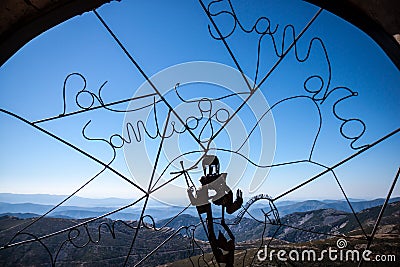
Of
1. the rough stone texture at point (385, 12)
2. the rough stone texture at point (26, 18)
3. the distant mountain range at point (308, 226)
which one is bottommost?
the distant mountain range at point (308, 226)

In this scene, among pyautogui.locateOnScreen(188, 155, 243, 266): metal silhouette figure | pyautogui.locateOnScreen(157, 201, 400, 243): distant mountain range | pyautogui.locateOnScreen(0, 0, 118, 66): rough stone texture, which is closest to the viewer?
pyautogui.locateOnScreen(0, 0, 118, 66): rough stone texture

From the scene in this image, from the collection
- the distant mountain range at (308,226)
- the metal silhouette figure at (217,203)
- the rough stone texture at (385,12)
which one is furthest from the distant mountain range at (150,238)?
the rough stone texture at (385,12)

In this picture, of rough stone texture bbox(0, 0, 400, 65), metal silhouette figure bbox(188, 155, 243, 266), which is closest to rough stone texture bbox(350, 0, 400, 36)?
rough stone texture bbox(0, 0, 400, 65)

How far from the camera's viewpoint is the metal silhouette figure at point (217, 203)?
0.58 meters

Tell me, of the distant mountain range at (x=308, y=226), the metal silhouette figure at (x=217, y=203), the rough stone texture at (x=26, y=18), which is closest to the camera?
the rough stone texture at (x=26, y=18)

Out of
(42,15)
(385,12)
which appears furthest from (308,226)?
(42,15)

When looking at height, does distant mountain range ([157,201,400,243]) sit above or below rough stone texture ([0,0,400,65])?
below

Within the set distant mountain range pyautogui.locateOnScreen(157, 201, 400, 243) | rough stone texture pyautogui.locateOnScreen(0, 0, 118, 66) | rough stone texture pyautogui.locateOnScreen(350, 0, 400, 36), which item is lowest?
distant mountain range pyautogui.locateOnScreen(157, 201, 400, 243)

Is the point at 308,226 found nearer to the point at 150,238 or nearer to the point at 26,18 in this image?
the point at 150,238

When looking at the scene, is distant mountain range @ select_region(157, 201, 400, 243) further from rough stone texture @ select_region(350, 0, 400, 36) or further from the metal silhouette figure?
rough stone texture @ select_region(350, 0, 400, 36)

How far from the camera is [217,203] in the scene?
23.4 inches

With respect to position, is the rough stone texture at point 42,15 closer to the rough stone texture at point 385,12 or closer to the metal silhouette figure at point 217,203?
the rough stone texture at point 385,12

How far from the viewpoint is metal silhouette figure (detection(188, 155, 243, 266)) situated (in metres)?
0.58

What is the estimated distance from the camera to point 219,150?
634mm
